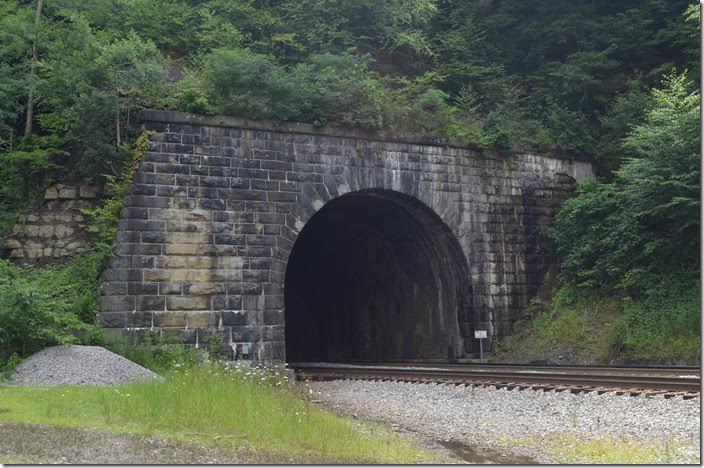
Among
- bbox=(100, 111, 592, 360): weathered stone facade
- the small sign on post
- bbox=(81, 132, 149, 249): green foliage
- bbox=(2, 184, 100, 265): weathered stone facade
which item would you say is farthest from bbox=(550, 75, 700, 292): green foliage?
bbox=(2, 184, 100, 265): weathered stone facade

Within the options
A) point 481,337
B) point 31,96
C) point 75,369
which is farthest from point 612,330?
point 31,96

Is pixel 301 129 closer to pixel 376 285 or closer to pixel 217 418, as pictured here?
pixel 376 285

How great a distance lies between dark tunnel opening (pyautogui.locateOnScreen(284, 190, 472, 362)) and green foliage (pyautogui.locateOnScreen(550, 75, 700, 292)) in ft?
11.3

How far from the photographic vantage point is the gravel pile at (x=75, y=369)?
1380cm

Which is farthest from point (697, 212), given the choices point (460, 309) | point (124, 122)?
point (124, 122)

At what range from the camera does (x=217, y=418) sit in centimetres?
1093

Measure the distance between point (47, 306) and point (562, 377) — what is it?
9.43 meters

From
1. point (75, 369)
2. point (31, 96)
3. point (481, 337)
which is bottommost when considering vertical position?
point (75, 369)

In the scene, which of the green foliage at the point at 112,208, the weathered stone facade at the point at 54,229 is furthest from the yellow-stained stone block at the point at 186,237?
the weathered stone facade at the point at 54,229

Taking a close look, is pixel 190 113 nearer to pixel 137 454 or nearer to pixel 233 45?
pixel 233 45

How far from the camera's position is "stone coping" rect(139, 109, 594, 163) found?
19734mm

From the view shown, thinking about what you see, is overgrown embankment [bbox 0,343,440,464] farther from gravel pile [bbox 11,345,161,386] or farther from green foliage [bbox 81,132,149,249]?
green foliage [bbox 81,132,149,249]

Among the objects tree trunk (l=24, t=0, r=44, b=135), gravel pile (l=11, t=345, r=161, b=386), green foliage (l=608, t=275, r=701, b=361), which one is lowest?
gravel pile (l=11, t=345, r=161, b=386)

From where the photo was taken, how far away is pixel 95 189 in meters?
19.8
